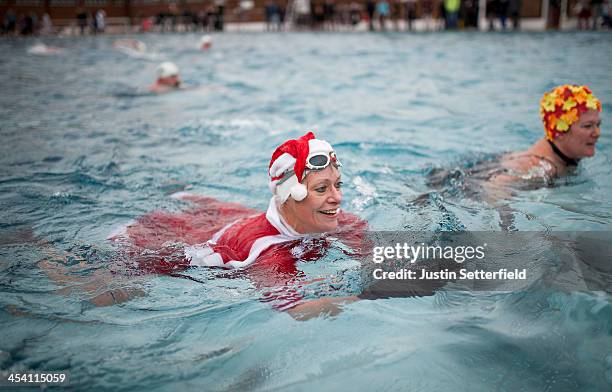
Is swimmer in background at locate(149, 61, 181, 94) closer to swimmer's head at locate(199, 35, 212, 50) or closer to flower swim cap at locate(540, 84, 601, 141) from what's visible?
flower swim cap at locate(540, 84, 601, 141)

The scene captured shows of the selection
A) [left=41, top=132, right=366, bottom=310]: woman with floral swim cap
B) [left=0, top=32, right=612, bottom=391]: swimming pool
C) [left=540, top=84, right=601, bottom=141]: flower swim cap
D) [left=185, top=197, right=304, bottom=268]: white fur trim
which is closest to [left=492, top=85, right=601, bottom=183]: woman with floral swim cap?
[left=540, top=84, right=601, bottom=141]: flower swim cap

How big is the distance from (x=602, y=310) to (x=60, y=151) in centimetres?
719

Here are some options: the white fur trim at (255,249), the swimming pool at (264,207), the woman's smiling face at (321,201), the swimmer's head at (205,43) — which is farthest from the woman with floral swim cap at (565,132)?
the swimmer's head at (205,43)

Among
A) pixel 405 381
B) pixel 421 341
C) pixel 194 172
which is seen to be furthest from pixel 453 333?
pixel 194 172

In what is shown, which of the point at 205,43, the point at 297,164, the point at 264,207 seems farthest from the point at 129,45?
the point at 297,164

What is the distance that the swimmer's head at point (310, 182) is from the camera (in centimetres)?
394

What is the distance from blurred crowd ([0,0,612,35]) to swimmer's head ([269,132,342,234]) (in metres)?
24.6

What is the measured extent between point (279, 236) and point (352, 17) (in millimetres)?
29793

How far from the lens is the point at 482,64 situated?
16438 millimetres

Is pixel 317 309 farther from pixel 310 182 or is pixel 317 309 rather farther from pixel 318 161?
pixel 318 161

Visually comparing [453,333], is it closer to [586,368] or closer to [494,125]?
[586,368]

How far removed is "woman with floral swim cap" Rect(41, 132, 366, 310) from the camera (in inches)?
155

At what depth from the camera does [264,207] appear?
6043 millimetres

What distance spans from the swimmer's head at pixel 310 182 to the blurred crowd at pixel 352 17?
2458 cm
